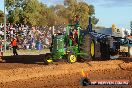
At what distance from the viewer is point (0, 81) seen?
1229 centimetres

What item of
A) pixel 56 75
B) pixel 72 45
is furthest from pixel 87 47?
pixel 56 75

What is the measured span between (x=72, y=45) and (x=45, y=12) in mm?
55523

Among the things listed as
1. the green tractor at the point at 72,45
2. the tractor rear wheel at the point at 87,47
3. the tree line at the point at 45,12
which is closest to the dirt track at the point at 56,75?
the tractor rear wheel at the point at 87,47

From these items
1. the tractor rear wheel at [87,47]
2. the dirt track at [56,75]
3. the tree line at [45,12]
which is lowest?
the dirt track at [56,75]

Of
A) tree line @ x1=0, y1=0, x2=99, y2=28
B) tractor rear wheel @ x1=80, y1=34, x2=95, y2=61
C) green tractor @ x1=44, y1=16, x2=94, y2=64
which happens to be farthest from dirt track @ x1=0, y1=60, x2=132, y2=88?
tree line @ x1=0, y1=0, x2=99, y2=28

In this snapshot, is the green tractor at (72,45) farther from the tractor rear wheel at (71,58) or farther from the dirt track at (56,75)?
the dirt track at (56,75)

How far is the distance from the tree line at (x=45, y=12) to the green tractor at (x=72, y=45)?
2247 cm

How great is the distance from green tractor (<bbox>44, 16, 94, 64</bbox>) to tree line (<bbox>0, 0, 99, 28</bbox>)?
22466 millimetres

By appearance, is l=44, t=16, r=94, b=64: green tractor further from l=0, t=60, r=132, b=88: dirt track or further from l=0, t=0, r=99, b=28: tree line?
l=0, t=0, r=99, b=28: tree line

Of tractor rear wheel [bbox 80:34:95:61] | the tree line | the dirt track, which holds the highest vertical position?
the tree line

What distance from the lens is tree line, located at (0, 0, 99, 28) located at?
5003cm

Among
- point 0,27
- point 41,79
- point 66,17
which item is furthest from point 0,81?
point 66,17

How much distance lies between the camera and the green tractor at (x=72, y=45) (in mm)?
18844

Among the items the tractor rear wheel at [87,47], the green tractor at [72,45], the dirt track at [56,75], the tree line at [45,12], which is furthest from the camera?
the tree line at [45,12]
